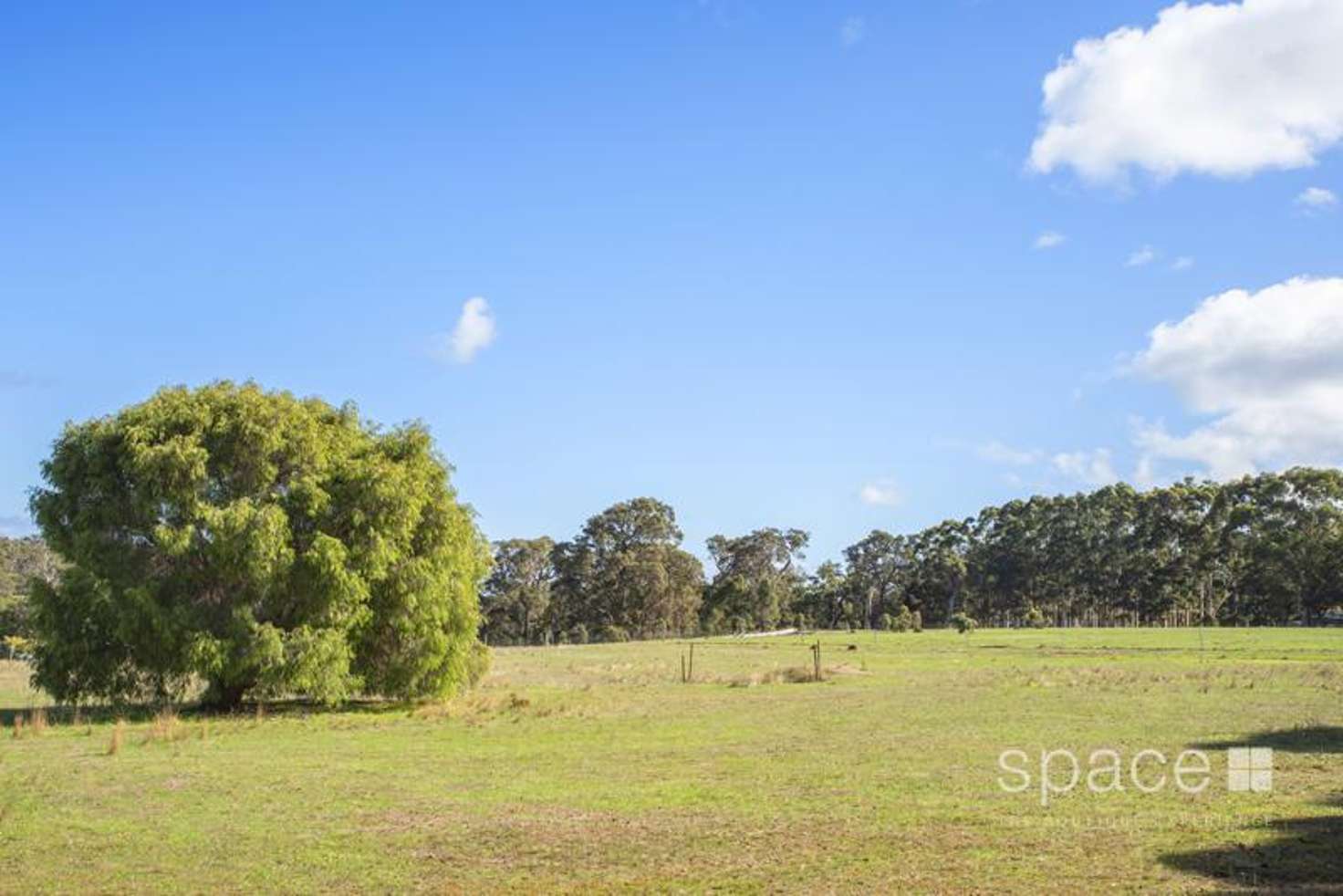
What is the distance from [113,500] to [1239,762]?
2993 cm

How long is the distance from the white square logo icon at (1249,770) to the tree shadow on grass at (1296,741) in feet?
2.32

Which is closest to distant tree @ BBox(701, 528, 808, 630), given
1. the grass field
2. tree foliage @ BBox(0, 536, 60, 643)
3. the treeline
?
the treeline

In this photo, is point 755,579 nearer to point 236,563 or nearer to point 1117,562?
point 1117,562

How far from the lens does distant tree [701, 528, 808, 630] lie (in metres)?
132

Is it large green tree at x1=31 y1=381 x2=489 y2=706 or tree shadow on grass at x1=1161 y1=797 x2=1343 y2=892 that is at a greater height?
large green tree at x1=31 y1=381 x2=489 y2=706

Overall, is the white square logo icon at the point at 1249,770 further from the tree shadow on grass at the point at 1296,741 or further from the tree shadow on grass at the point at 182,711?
the tree shadow on grass at the point at 182,711

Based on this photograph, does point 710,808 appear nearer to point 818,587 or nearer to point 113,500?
point 113,500

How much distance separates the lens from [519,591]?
5015 inches

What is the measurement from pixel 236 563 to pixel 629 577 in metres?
92.1

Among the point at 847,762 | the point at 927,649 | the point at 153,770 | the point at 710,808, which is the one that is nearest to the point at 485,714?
the point at 153,770

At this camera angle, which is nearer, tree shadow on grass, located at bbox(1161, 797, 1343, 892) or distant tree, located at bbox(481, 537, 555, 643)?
tree shadow on grass, located at bbox(1161, 797, 1343, 892)

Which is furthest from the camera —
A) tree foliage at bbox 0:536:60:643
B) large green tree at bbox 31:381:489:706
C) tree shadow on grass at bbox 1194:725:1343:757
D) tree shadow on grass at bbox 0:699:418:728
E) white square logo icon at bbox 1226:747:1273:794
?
tree foliage at bbox 0:536:60:643

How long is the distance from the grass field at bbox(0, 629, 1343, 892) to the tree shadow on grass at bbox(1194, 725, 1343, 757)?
154mm

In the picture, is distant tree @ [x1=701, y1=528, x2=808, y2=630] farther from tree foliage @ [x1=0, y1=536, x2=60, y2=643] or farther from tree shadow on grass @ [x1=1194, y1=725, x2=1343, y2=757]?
tree shadow on grass @ [x1=1194, y1=725, x2=1343, y2=757]
